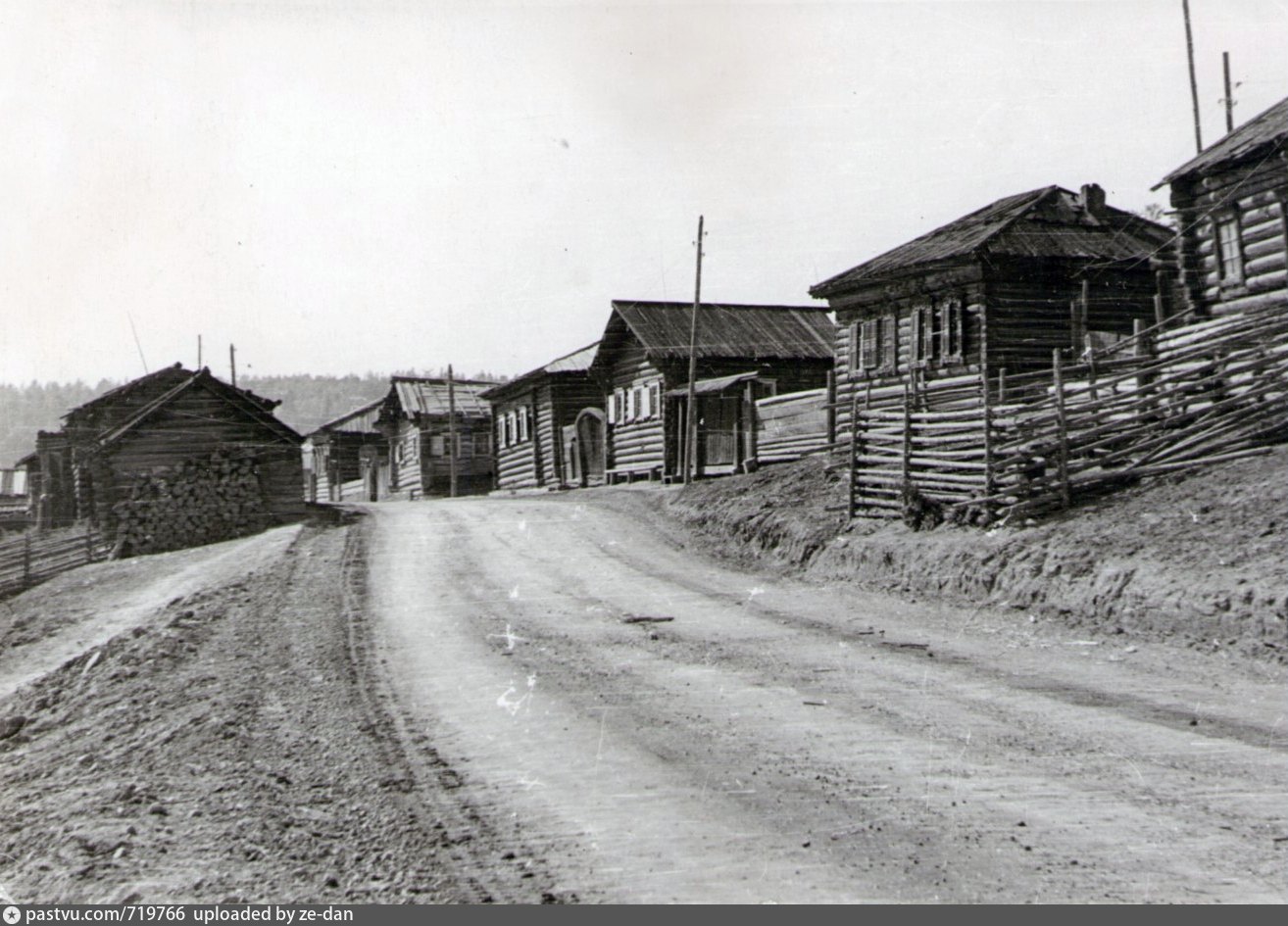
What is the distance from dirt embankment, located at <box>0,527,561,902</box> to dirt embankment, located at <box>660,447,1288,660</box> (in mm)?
7912

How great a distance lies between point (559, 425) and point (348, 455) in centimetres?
2901

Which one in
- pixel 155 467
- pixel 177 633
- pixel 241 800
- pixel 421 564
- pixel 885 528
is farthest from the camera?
pixel 155 467

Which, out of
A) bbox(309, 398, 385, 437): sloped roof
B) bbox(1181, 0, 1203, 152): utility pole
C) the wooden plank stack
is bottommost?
the wooden plank stack

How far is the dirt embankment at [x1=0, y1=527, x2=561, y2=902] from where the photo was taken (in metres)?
5.24

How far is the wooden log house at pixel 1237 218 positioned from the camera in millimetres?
18625

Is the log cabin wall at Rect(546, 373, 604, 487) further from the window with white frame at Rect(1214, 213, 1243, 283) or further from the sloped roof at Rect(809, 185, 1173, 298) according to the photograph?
the window with white frame at Rect(1214, 213, 1243, 283)

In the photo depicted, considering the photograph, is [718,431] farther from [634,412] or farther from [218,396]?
[218,396]

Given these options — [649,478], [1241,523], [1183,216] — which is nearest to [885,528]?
[1241,523]

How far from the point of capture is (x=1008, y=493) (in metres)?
15.0

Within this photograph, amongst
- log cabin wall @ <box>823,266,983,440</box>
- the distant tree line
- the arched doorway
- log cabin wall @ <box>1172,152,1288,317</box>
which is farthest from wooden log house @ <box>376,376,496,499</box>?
the distant tree line

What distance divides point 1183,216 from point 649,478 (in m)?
17.6

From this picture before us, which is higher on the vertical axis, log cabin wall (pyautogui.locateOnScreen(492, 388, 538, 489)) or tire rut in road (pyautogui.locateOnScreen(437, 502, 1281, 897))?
log cabin wall (pyautogui.locateOnScreen(492, 388, 538, 489))

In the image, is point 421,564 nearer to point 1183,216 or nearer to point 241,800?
point 241,800

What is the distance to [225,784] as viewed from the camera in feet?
22.5
